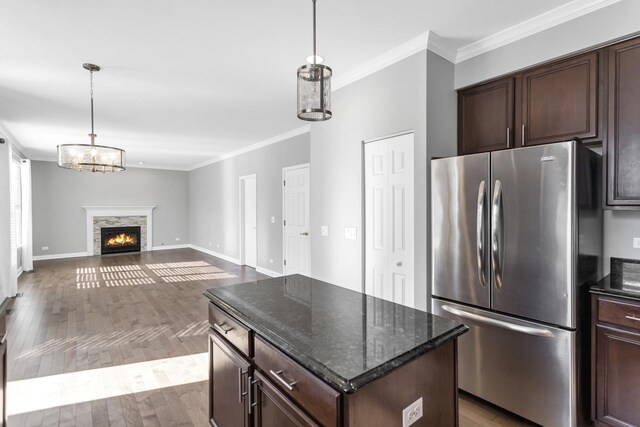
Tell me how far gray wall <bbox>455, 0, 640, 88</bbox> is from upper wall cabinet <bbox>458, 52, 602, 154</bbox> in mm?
77

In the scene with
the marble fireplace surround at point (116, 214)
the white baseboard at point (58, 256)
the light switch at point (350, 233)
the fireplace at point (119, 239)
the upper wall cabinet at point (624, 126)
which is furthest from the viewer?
the fireplace at point (119, 239)

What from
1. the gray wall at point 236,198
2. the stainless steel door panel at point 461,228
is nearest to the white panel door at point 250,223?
the gray wall at point 236,198

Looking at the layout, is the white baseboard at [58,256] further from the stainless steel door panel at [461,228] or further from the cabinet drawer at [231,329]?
the stainless steel door panel at [461,228]

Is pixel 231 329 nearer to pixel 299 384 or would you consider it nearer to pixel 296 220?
pixel 299 384

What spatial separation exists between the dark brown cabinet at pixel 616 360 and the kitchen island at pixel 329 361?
1.17 meters

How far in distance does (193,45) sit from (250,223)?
4899 millimetres

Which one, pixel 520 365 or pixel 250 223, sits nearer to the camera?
pixel 520 365

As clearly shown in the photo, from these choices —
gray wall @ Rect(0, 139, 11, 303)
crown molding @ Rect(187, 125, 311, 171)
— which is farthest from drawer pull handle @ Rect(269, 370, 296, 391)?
gray wall @ Rect(0, 139, 11, 303)

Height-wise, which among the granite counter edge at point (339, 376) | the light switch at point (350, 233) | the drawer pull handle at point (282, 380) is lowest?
the drawer pull handle at point (282, 380)

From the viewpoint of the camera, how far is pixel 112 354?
A: 3.07m

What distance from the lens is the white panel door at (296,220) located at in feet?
18.1

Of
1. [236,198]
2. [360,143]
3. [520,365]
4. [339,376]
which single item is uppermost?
[360,143]

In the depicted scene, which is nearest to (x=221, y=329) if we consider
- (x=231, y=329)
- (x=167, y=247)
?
(x=231, y=329)

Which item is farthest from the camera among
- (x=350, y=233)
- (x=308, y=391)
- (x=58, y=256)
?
(x=58, y=256)
